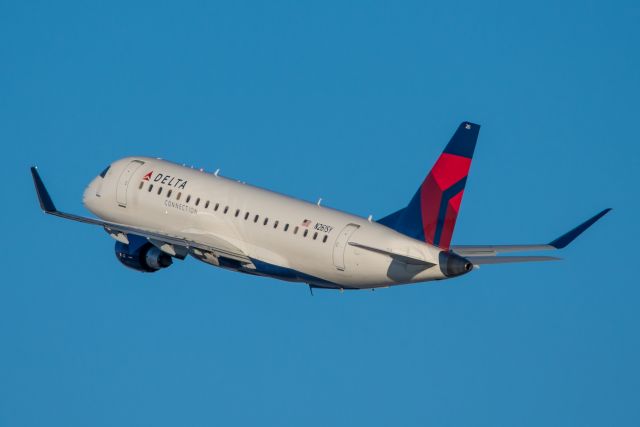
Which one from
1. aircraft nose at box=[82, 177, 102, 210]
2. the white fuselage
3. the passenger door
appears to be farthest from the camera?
aircraft nose at box=[82, 177, 102, 210]

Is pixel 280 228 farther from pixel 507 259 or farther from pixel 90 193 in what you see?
pixel 90 193

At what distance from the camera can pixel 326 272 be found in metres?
89.1

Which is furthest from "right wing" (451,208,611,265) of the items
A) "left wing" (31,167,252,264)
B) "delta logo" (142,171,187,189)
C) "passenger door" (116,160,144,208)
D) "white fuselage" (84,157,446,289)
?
"passenger door" (116,160,144,208)

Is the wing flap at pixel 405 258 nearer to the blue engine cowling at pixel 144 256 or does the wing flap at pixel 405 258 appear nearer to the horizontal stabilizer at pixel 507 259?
the horizontal stabilizer at pixel 507 259

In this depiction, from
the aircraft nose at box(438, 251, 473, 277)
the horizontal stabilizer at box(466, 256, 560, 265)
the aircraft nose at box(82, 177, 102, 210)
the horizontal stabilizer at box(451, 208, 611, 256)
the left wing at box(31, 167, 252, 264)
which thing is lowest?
the aircraft nose at box(438, 251, 473, 277)

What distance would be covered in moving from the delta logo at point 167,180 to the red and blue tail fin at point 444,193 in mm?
15215

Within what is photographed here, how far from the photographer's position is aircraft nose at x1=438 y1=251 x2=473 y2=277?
84.2 m

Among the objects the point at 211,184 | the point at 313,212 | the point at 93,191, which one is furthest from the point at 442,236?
the point at 93,191

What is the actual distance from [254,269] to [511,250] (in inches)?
502

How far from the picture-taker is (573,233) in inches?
3524

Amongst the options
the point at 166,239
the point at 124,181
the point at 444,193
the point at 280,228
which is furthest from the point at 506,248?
the point at 124,181

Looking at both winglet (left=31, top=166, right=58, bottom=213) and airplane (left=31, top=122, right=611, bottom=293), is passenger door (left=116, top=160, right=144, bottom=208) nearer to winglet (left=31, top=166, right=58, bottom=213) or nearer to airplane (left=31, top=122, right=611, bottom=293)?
airplane (left=31, top=122, right=611, bottom=293)

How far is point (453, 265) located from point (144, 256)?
19310 mm

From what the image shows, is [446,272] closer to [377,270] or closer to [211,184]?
[377,270]
